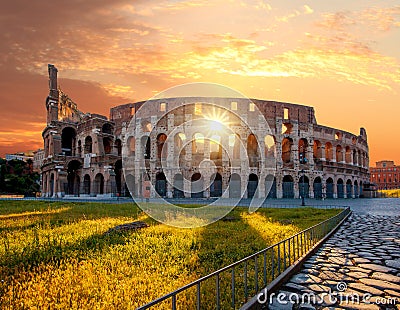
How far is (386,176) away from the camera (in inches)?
3701

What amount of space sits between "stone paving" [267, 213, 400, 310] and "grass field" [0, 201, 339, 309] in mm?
1399

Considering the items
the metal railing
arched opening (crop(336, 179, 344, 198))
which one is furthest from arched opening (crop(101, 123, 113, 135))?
the metal railing

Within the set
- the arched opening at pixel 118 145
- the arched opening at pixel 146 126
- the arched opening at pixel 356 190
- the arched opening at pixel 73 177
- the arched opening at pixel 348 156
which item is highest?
the arched opening at pixel 146 126

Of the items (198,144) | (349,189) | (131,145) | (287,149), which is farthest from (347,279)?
(349,189)

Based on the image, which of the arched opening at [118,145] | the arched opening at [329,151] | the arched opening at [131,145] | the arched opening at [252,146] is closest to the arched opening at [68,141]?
the arched opening at [118,145]

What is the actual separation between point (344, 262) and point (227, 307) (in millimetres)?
3204

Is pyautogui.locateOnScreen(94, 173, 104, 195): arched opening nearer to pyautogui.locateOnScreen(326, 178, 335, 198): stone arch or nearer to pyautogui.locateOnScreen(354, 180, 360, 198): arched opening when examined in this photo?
pyautogui.locateOnScreen(326, 178, 335, 198): stone arch

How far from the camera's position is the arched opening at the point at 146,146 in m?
35.2

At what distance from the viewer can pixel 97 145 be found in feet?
116

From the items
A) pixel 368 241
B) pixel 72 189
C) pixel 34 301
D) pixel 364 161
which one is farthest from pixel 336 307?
pixel 364 161

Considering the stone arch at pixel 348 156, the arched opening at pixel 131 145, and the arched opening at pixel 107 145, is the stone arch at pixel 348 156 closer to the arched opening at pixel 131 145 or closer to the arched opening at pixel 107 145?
the arched opening at pixel 131 145

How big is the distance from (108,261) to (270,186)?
2860 cm

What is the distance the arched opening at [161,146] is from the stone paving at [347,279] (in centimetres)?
2768

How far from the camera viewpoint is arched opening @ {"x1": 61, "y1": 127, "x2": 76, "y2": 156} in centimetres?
4133
